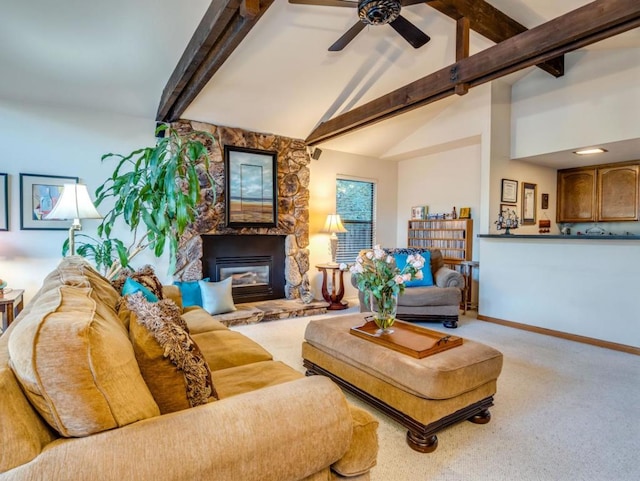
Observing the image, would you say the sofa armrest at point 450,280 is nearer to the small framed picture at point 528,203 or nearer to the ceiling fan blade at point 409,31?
the small framed picture at point 528,203

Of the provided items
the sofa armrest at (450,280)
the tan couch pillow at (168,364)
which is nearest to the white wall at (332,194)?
the sofa armrest at (450,280)

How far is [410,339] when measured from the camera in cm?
227

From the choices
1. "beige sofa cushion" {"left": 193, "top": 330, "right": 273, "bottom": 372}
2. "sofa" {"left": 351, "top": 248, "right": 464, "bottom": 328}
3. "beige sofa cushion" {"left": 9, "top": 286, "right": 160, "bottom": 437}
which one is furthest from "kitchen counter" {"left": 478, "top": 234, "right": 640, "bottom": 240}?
"beige sofa cushion" {"left": 9, "top": 286, "right": 160, "bottom": 437}

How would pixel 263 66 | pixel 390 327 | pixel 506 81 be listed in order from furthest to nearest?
pixel 506 81 < pixel 263 66 < pixel 390 327

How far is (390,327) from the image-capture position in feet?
8.25

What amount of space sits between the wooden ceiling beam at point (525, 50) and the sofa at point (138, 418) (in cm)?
299

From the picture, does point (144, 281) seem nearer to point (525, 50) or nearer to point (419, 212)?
point (525, 50)

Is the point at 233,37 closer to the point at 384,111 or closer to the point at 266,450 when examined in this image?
the point at 384,111

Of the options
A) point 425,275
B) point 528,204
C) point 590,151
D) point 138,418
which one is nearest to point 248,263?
point 425,275

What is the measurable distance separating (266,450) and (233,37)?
8.75 feet

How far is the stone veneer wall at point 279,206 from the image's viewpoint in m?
4.45

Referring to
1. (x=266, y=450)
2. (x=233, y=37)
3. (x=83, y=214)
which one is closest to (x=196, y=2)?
(x=233, y=37)

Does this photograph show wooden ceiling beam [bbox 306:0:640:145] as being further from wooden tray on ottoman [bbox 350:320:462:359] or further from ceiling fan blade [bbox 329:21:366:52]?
wooden tray on ottoman [bbox 350:320:462:359]

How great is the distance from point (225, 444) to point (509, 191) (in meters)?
5.08
